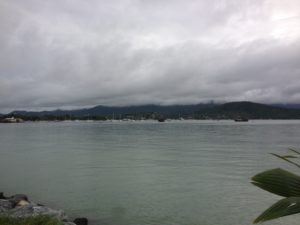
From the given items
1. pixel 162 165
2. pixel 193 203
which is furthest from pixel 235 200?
pixel 162 165

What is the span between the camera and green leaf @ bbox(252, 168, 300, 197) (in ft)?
5.06

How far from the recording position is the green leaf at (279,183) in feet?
5.06

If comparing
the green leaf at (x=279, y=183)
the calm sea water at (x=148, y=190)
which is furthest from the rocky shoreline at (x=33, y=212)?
the green leaf at (x=279, y=183)

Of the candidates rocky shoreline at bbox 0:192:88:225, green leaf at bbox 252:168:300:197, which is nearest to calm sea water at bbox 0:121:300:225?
rocky shoreline at bbox 0:192:88:225

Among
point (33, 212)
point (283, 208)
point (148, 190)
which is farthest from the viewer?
point (148, 190)

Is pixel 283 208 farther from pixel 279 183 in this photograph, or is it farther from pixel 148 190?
pixel 148 190

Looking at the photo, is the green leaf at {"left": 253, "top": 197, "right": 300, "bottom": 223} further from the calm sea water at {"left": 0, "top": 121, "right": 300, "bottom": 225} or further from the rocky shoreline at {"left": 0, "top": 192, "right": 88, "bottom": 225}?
the calm sea water at {"left": 0, "top": 121, "right": 300, "bottom": 225}

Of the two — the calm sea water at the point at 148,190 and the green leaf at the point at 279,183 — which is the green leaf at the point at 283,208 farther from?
the calm sea water at the point at 148,190

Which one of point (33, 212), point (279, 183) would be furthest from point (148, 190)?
point (279, 183)

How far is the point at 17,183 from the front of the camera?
27438 millimetres

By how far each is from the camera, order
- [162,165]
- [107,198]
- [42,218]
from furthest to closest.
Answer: [162,165]
[107,198]
[42,218]

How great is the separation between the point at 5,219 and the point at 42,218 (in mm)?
1149

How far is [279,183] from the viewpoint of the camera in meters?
1.54

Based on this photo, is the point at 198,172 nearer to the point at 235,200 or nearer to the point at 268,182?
the point at 235,200
